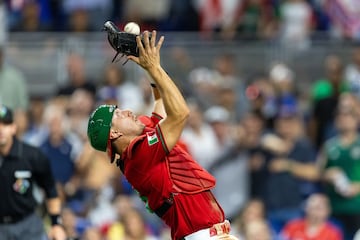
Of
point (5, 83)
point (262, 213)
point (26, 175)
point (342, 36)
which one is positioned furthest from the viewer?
point (342, 36)

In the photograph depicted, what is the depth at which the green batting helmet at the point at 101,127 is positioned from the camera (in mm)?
8492

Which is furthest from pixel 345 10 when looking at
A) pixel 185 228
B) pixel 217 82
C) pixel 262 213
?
pixel 185 228

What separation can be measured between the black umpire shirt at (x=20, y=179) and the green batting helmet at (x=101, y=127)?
1786 millimetres

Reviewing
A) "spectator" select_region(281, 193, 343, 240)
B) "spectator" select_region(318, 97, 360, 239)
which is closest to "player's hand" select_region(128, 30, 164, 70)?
"spectator" select_region(281, 193, 343, 240)

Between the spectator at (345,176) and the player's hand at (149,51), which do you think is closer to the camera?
the player's hand at (149,51)

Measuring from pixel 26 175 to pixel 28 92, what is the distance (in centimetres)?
638

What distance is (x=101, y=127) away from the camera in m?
8.50

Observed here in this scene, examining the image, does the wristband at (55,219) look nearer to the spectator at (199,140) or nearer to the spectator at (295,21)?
the spectator at (199,140)

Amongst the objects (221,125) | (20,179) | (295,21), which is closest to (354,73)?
(295,21)

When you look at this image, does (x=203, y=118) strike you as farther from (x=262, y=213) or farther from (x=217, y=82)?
(x=262, y=213)

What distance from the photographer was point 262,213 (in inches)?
540

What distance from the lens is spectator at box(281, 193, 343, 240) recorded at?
1306 cm

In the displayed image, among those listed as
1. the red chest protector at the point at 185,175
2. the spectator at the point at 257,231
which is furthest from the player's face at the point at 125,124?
the spectator at the point at 257,231

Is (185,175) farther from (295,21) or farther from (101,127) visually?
(295,21)
